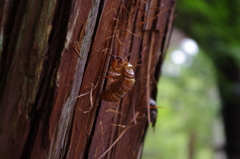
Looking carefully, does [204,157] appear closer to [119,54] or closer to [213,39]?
[213,39]

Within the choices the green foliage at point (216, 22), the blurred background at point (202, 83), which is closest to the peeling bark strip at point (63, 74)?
the blurred background at point (202, 83)

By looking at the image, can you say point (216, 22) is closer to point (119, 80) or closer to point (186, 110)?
point (186, 110)

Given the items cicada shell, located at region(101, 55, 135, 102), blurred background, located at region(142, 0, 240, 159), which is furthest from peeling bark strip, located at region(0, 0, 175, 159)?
blurred background, located at region(142, 0, 240, 159)

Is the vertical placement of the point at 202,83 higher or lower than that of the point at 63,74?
higher

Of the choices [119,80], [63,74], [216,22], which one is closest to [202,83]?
[216,22]

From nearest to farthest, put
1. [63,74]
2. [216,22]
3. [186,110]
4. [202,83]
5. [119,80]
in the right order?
[63,74], [119,80], [216,22], [202,83], [186,110]

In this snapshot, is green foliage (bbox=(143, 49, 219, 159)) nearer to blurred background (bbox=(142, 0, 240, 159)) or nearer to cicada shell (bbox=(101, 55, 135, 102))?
blurred background (bbox=(142, 0, 240, 159))

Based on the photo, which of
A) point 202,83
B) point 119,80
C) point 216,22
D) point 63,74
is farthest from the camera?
point 202,83
